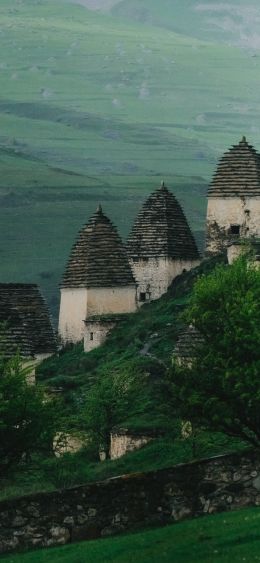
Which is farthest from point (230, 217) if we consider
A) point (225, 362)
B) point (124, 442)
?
point (225, 362)

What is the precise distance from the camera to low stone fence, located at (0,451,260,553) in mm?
28891

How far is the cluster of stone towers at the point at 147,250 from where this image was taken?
80.4 meters

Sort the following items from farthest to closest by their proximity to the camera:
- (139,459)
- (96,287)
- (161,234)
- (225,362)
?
1. (161,234)
2. (96,287)
3. (139,459)
4. (225,362)

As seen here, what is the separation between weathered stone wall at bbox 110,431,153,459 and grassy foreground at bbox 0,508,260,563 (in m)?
31.4

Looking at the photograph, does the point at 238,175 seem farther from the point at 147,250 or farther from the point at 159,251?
the point at 147,250

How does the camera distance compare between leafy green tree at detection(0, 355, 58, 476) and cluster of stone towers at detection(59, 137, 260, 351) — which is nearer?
leafy green tree at detection(0, 355, 58, 476)

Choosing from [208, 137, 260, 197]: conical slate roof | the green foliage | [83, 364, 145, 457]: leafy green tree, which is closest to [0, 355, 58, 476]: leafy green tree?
the green foliage

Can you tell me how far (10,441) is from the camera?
40656 millimetres

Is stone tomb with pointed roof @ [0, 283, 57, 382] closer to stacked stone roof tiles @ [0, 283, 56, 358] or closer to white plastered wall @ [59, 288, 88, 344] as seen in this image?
stacked stone roof tiles @ [0, 283, 56, 358]

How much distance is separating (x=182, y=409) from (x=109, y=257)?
38972mm

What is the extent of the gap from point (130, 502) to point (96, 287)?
51838 mm

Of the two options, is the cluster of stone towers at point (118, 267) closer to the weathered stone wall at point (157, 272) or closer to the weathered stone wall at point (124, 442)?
the weathered stone wall at point (157, 272)

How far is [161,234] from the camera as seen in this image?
8331cm

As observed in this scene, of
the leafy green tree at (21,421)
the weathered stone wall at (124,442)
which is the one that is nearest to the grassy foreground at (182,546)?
the leafy green tree at (21,421)
